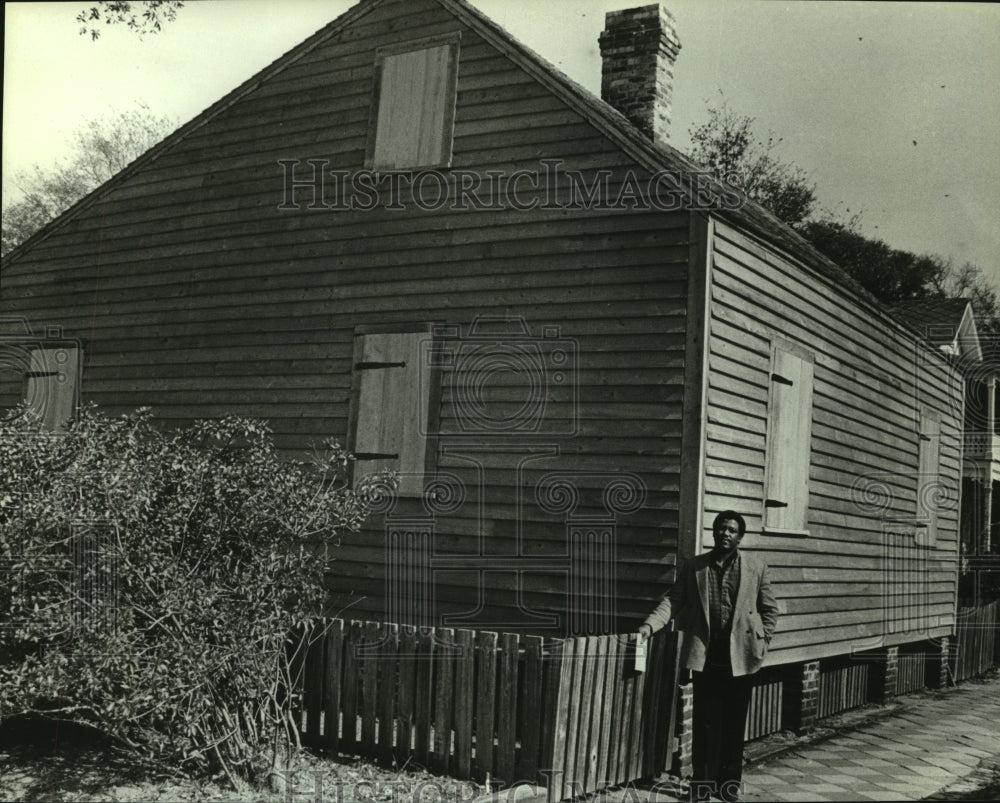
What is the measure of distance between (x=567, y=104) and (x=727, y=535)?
4.93m

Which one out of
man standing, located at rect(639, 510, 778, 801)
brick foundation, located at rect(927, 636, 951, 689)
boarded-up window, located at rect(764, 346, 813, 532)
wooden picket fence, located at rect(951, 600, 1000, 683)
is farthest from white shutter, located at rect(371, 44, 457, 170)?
wooden picket fence, located at rect(951, 600, 1000, 683)

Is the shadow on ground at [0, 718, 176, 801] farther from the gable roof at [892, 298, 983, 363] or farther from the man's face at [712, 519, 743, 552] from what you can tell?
the gable roof at [892, 298, 983, 363]

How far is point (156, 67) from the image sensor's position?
15.0 meters

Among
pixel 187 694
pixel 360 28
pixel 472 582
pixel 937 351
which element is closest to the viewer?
pixel 187 694

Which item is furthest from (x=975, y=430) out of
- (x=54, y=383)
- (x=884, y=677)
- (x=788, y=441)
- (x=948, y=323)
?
(x=54, y=383)

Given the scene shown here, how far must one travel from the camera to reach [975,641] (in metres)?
18.4

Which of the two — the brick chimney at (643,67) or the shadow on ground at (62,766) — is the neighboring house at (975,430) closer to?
the brick chimney at (643,67)

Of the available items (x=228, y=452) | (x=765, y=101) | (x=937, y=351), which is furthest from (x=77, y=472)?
(x=765, y=101)

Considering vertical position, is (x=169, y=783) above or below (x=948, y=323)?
below

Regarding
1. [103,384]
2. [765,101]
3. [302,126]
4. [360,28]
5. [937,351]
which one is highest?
[765,101]

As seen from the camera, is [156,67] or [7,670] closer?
[7,670]

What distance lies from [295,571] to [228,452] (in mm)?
1068

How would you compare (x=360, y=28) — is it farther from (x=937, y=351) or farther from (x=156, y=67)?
(x=937, y=351)

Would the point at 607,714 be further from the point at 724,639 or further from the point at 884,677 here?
the point at 884,677
